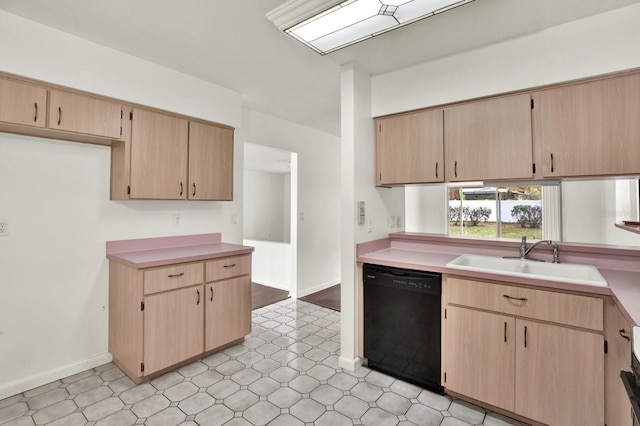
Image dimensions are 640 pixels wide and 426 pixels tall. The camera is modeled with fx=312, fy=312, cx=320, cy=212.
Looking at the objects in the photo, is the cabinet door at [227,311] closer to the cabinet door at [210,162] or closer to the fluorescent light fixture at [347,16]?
the cabinet door at [210,162]

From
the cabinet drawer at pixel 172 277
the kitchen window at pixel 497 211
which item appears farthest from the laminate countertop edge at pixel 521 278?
the kitchen window at pixel 497 211

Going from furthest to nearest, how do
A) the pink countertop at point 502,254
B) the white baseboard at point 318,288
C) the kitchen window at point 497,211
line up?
the kitchen window at point 497,211, the white baseboard at point 318,288, the pink countertop at point 502,254

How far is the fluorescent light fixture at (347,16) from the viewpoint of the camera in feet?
5.52

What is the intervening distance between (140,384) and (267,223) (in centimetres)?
577

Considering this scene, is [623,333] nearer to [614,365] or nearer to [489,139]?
[614,365]

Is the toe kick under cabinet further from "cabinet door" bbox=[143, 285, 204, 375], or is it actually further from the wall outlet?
the wall outlet

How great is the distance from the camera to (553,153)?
81.7 inches

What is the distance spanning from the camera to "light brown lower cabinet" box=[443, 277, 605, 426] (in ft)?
5.50

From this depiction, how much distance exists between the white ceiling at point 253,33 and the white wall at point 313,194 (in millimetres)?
1184

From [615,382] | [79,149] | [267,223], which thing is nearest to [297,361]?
[615,382]

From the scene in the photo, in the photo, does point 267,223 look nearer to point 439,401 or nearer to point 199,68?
point 199,68

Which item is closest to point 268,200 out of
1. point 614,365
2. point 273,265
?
point 273,265

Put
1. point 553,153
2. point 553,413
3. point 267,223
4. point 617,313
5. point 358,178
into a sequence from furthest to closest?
1. point 267,223
2. point 358,178
3. point 553,153
4. point 553,413
5. point 617,313

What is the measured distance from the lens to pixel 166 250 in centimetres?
281
